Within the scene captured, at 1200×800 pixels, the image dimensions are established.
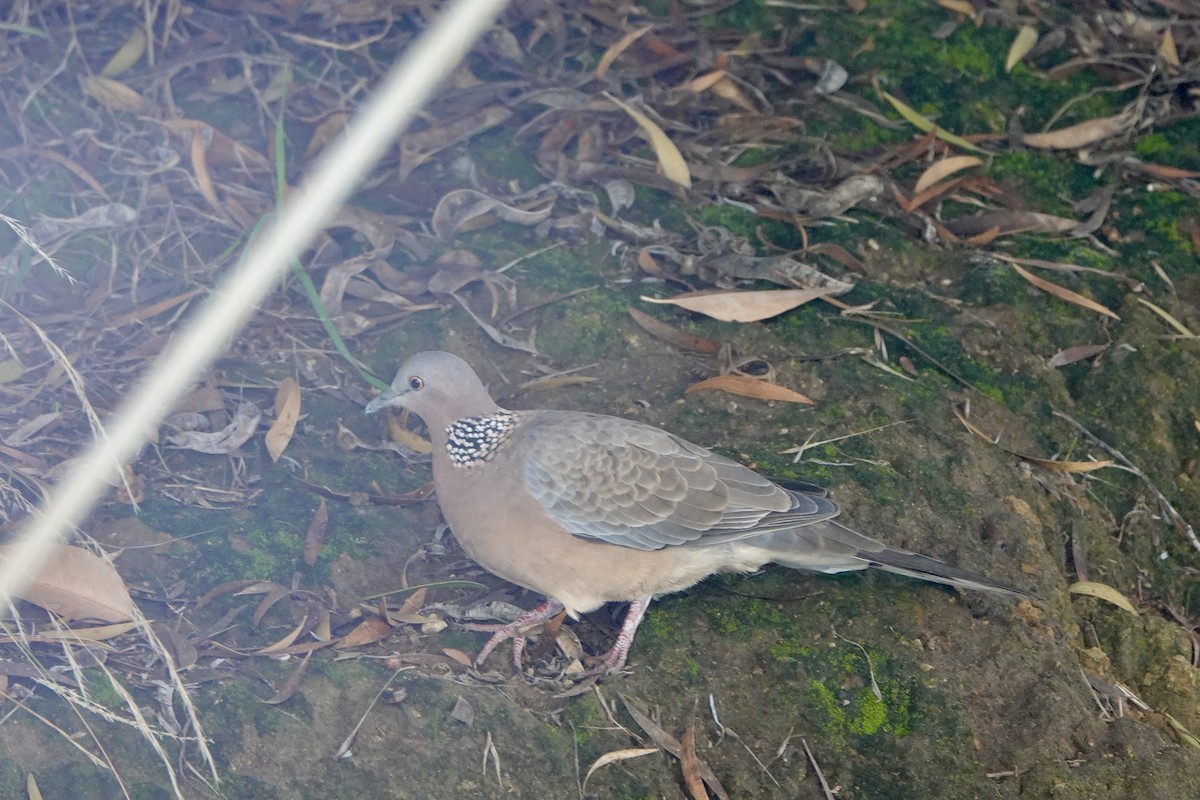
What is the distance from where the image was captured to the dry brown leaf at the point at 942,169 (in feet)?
19.0

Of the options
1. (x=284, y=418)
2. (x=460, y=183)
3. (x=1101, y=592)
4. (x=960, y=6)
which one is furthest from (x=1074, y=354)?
(x=284, y=418)

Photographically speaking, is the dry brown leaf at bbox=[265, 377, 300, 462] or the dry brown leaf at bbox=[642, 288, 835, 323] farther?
the dry brown leaf at bbox=[642, 288, 835, 323]

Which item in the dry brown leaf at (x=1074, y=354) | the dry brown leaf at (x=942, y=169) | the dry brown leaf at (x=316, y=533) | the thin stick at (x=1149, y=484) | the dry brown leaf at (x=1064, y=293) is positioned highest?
the dry brown leaf at (x=316, y=533)

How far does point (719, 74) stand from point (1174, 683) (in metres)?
3.77

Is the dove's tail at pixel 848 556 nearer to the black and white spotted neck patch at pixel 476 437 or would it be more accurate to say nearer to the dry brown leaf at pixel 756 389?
the dry brown leaf at pixel 756 389

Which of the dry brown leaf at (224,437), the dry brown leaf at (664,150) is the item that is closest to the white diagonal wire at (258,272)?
the dry brown leaf at (224,437)

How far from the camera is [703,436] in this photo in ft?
15.2

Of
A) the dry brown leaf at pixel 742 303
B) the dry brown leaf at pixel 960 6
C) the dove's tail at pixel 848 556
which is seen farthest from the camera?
the dry brown leaf at pixel 960 6

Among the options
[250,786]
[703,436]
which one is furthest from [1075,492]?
[250,786]

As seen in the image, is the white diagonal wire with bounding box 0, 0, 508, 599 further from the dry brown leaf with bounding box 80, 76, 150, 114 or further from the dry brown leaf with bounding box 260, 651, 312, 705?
the dry brown leaf with bounding box 80, 76, 150, 114

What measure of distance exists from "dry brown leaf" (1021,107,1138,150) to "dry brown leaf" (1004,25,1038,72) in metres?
0.56

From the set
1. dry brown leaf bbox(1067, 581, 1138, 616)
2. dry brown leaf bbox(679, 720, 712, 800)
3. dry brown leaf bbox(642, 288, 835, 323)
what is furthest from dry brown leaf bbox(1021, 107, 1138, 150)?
dry brown leaf bbox(679, 720, 712, 800)

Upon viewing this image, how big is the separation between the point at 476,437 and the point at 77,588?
1.46 meters

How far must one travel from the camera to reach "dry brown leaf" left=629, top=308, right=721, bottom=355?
498cm
